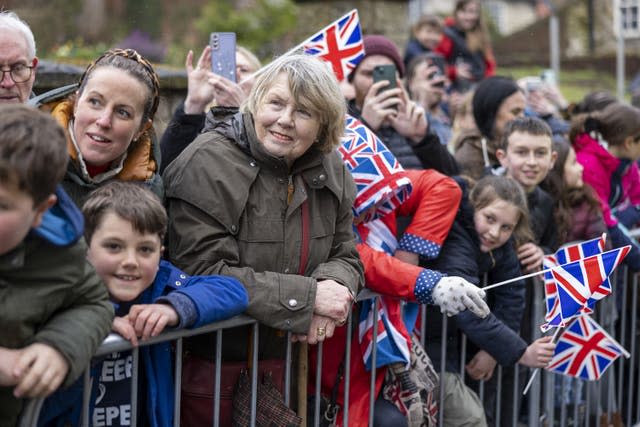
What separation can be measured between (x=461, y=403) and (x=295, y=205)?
1.36m

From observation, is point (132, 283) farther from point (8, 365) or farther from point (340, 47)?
point (340, 47)

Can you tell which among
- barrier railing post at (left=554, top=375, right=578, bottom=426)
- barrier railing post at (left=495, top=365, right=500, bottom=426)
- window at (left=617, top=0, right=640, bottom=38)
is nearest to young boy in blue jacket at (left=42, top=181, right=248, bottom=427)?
barrier railing post at (left=495, top=365, right=500, bottom=426)

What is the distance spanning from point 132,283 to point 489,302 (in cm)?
205

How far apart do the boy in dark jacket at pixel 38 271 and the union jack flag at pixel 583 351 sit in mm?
2642

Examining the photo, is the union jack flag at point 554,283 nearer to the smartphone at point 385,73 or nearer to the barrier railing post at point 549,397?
the barrier railing post at point 549,397

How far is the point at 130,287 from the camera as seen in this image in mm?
2752

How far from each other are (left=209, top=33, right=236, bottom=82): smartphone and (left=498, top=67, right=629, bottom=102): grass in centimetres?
1909

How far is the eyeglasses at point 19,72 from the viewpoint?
316 cm

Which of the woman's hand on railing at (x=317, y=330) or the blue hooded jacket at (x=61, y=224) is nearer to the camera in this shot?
the blue hooded jacket at (x=61, y=224)

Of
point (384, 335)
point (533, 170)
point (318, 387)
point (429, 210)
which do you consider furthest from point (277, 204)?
point (533, 170)

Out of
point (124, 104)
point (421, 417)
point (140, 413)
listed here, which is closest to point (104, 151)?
point (124, 104)

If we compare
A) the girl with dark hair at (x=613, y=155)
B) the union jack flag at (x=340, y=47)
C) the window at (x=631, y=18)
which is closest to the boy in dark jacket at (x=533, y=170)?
the girl with dark hair at (x=613, y=155)

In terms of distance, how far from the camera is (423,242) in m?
3.83

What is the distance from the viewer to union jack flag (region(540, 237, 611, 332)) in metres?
3.63
